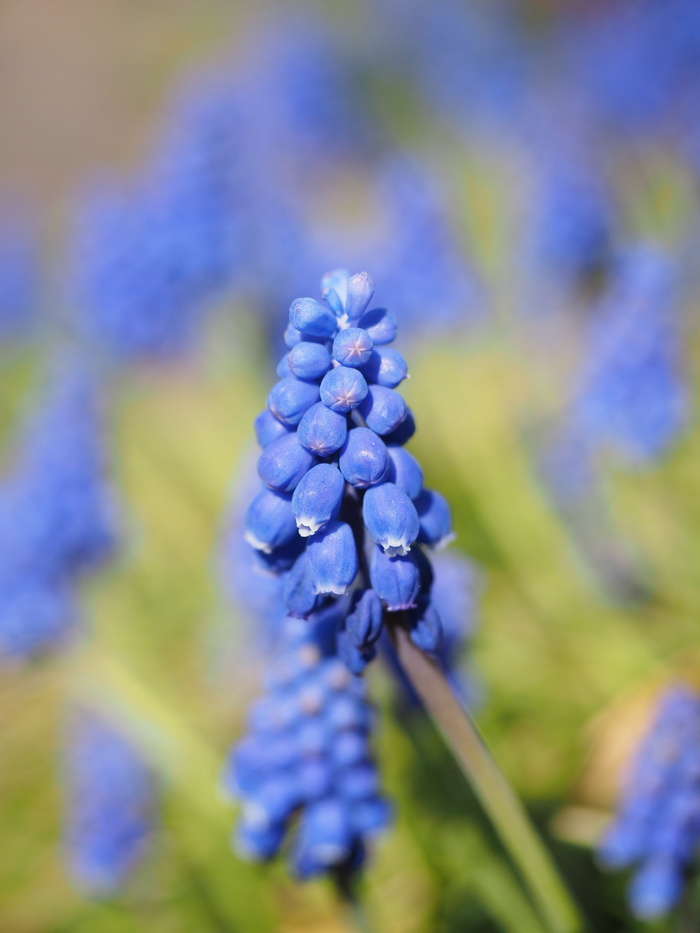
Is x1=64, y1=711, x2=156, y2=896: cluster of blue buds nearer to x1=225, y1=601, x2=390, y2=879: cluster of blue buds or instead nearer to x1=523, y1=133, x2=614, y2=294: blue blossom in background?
x1=225, y1=601, x2=390, y2=879: cluster of blue buds

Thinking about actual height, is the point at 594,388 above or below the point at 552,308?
below

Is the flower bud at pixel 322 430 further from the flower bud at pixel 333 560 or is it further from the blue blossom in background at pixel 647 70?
the blue blossom in background at pixel 647 70

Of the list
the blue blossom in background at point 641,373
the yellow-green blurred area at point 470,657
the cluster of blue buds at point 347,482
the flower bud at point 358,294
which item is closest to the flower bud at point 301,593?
the cluster of blue buds at point 347,482

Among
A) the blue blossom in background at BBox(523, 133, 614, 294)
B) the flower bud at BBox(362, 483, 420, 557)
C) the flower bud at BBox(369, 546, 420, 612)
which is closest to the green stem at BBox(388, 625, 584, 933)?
the flower bud at BBox(369, 546, 420, 612)

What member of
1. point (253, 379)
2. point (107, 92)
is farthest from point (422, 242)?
point (107, 92)

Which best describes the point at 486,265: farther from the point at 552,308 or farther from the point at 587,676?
the point at 587,676
